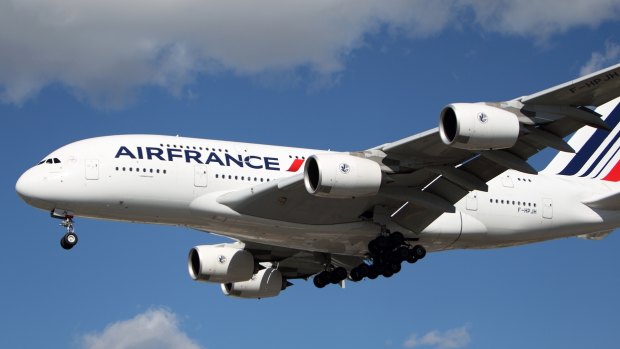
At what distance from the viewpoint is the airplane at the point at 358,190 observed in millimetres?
34812

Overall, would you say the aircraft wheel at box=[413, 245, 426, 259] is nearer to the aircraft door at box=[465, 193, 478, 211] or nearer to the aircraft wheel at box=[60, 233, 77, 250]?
the aircraft door at box=[465, 193, 478, 211]

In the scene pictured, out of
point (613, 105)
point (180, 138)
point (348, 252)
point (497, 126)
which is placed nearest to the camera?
point (497, 126)

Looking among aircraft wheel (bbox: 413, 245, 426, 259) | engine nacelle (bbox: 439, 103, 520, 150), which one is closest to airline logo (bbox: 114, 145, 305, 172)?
aircraft wheel (bbox: 413, 245, 426, 259)

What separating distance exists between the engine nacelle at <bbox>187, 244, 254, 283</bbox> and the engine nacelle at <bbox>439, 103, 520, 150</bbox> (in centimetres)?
1301

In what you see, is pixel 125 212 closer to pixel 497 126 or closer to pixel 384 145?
pixel 384 145

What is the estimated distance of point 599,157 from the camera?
46000mm

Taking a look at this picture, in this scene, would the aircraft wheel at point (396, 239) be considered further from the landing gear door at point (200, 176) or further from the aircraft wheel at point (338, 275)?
the landing gear door at point (200, 176)

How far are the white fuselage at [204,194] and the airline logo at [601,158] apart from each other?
13.1 feet

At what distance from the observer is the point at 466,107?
3434 centimetres

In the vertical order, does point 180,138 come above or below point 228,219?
above

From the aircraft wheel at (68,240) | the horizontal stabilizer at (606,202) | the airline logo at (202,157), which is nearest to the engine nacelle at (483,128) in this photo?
the airline logo at (202,157)

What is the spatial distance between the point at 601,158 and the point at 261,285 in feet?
46.1

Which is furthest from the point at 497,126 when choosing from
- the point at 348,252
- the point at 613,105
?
the point at 613,105

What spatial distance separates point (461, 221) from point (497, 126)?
8.26 metres
